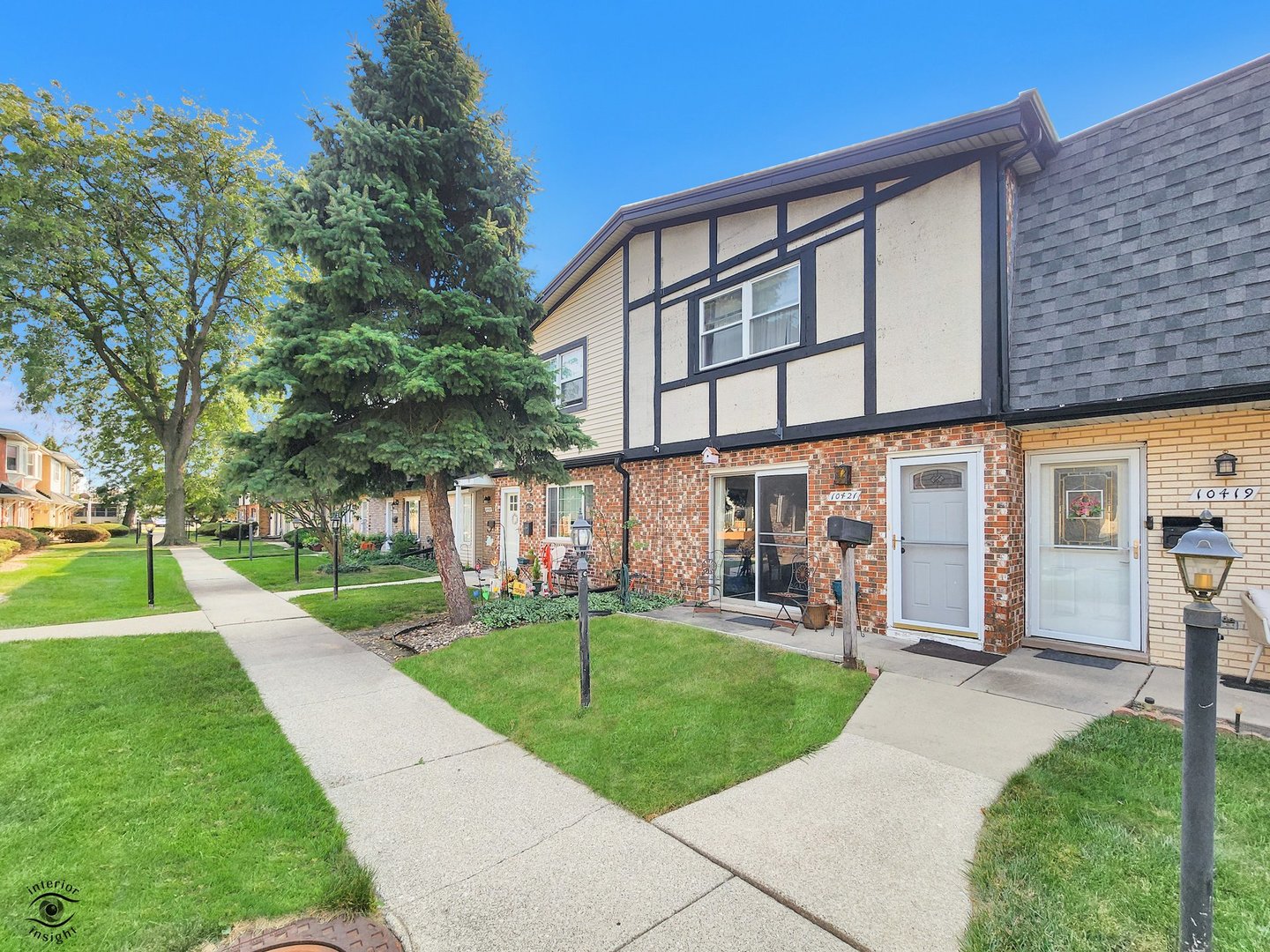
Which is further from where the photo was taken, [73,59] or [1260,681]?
[73,59]

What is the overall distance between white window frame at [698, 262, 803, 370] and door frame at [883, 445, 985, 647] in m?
2.27

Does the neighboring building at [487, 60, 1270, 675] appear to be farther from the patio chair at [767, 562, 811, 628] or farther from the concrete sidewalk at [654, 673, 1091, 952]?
the concrete sidewalk at [654, 673, 1091, 952]

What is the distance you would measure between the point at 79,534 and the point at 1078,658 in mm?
40264

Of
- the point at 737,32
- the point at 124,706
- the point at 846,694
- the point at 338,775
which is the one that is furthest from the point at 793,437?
the point at 737,32

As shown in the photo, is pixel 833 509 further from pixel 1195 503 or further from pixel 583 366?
pixel 583 366

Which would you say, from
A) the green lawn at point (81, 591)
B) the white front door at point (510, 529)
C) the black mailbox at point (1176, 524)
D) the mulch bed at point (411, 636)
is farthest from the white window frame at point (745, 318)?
the green lawn at point (81, 591)

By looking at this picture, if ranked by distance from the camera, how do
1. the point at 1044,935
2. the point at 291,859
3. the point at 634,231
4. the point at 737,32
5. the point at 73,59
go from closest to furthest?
the point at 1044,935 → the point at 291,859 → the point at 634,231 → the point at 737,32 → the point at 73,59

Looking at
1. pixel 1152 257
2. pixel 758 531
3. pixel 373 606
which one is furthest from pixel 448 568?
pixel 1152 257

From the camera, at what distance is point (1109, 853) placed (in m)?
2.67

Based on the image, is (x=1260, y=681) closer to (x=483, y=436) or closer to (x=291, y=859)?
(x=291, y=859)

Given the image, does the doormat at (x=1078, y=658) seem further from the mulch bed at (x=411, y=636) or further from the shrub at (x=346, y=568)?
the shrub at (x=346, y=568)

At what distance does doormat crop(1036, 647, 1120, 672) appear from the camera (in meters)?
5.57

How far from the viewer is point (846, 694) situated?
4.84 metres

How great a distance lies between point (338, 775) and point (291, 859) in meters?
0.99
